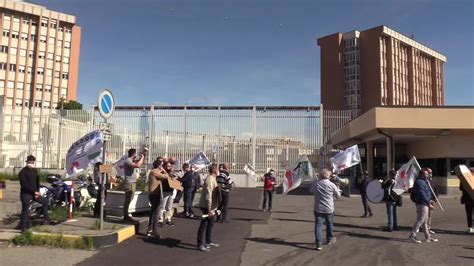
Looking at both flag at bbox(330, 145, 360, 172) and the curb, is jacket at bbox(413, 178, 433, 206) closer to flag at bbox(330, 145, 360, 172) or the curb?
flag at bbox(330, 145, 360, 172)

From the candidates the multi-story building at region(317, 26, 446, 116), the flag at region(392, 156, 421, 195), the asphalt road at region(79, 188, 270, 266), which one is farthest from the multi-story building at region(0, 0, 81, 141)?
the flag at region(392, 156, 421, 195)

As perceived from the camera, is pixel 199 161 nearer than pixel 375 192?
No

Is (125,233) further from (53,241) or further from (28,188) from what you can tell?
(28,188)

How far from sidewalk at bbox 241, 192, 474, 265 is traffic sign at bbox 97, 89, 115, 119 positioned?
14.4 feet

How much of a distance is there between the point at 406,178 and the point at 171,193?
669 centimetres

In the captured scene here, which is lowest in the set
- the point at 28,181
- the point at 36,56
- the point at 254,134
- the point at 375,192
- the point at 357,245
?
the point at 357,245

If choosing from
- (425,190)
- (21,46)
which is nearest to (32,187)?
(425,190)

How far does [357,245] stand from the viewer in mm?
10055

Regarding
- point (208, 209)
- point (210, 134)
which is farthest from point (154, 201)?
point (210, 134)

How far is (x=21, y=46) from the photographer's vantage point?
93.3m

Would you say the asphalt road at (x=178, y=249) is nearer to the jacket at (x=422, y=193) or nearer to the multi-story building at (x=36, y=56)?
the jacket at (x=422, y=193)

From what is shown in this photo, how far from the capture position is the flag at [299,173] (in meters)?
15.0

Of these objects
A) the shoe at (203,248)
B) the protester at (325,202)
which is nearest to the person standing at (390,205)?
the protester at (325,202)

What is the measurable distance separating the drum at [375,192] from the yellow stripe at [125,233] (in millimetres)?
7471
